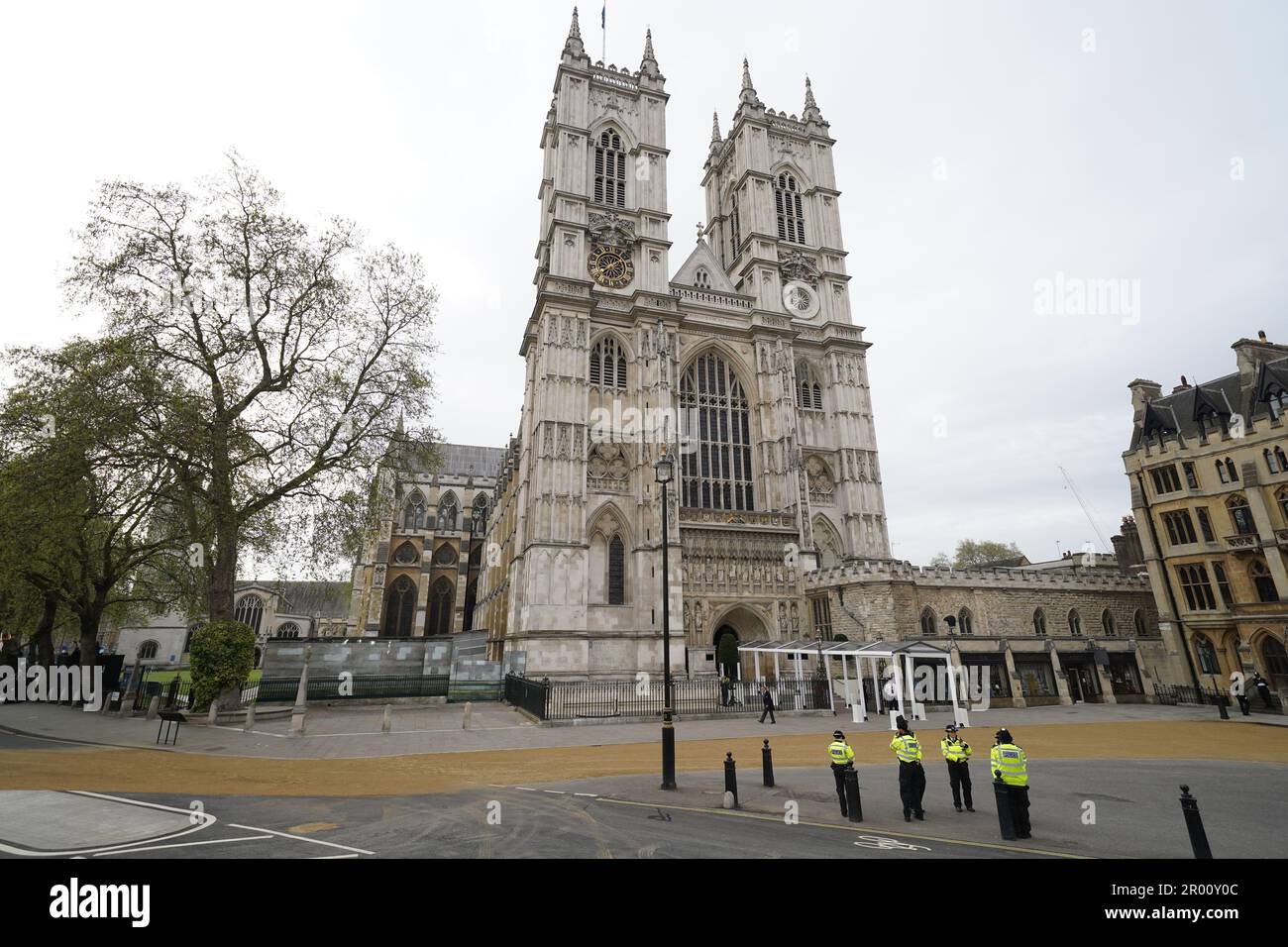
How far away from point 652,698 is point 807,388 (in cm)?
2260

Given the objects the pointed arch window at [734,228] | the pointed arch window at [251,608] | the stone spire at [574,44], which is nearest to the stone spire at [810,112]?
the pointed arch window at [734,228]

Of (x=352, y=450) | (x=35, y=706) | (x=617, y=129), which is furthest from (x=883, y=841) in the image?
(x=617, y=129)

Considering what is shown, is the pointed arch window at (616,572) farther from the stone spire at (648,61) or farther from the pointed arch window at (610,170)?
the stone spire at (648,61)

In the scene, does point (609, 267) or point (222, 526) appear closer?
point (222, 526)

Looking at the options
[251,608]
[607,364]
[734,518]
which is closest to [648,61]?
[607,364]

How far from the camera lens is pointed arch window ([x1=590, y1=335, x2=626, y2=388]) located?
107ft

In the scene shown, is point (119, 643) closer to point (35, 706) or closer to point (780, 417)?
point (35, 706)

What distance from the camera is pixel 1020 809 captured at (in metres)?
6.80

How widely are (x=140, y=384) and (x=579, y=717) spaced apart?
51.6 ft

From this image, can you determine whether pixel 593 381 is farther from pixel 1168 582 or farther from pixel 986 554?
pixel 986 554

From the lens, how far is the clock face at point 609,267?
3431cm

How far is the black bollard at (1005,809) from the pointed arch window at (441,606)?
5136cm

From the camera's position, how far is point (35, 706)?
2253cm

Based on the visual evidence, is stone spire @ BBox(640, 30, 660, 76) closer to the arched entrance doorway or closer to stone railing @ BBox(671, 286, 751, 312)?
stone railing @ BBox(671, 286, 751, 312)
